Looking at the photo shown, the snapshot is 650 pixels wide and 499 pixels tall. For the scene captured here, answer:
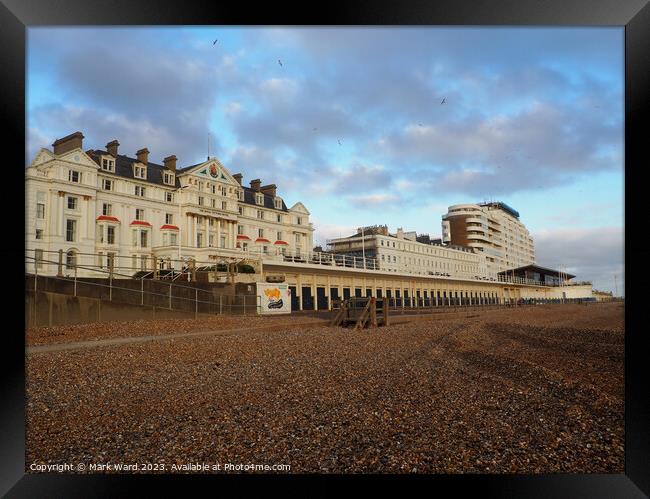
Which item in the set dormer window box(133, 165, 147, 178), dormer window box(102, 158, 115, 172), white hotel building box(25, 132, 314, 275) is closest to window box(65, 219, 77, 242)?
white hotel building box(25, 132, 314, 275)

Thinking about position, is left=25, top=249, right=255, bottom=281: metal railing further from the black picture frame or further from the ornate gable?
the black picture frame

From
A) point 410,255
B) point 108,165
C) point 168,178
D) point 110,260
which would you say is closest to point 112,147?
point 108,165

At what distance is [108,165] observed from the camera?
12.3m

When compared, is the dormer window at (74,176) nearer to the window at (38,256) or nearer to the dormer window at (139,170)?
the dormer window at (139,170)

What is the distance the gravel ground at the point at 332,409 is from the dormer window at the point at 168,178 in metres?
5.90

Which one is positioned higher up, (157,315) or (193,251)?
(193,251)

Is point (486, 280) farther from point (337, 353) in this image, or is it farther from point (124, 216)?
point (124, 216)

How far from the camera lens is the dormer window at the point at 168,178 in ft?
42.8

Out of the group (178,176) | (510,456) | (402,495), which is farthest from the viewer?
(178,176)

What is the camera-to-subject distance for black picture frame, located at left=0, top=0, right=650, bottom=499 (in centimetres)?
340

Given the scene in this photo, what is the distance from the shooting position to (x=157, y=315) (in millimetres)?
13766
